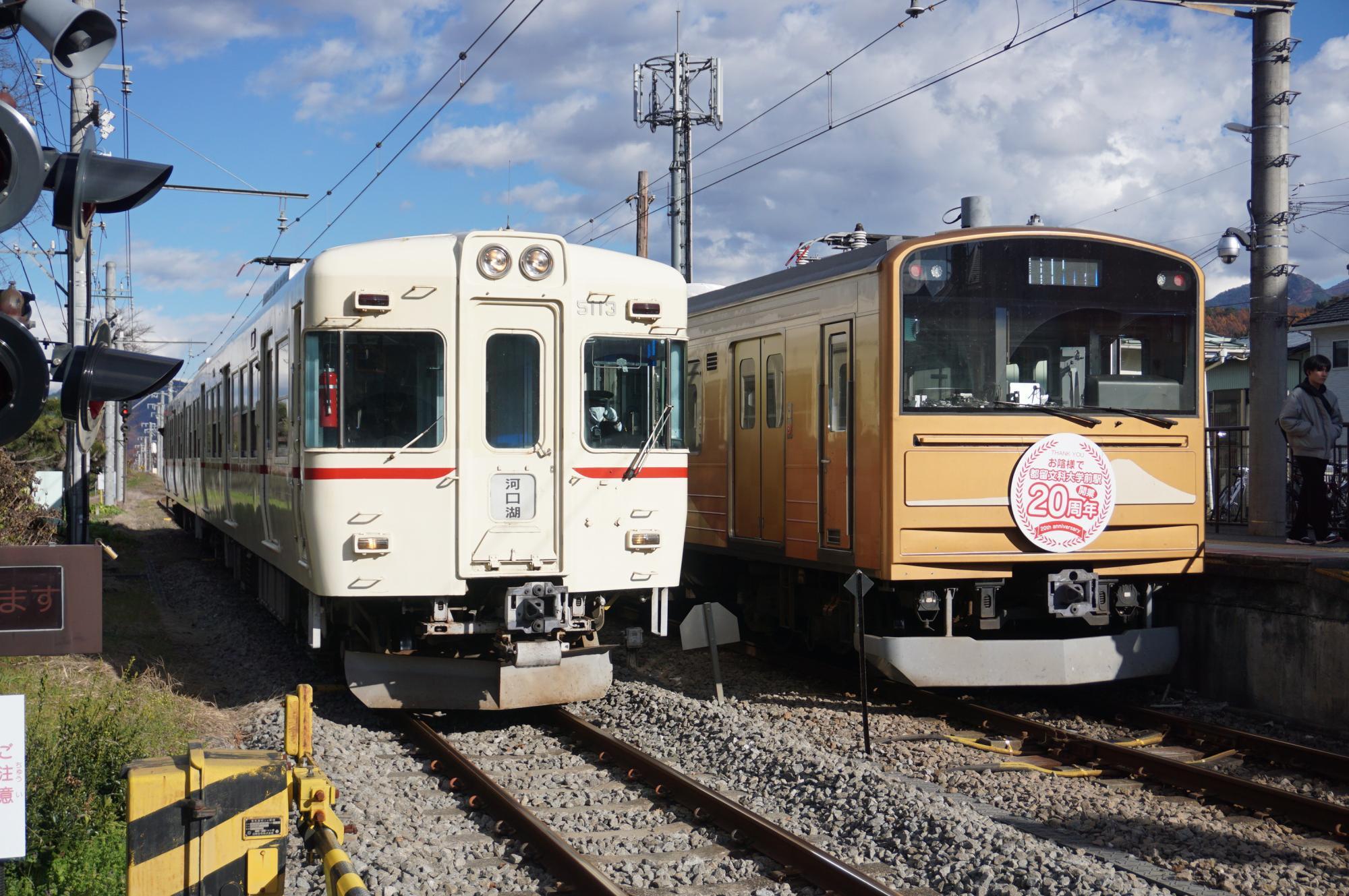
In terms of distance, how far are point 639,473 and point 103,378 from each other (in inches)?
193

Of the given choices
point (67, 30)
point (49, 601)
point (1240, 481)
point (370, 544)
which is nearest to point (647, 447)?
point (370, 544)

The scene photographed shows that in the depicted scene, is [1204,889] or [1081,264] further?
[1081,264]

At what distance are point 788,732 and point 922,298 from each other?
10.2 feet

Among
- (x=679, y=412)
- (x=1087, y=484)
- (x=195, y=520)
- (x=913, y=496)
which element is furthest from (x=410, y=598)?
(x=195, y=520)

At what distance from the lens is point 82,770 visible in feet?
22.9

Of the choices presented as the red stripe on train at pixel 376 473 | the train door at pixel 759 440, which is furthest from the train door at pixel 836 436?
the red stripe on train at pixel 376 473

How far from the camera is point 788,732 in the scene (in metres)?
8.99

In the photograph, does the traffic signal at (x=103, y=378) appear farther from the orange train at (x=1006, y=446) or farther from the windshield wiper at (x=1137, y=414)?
the windshield wiper at (x=1137, y=414)

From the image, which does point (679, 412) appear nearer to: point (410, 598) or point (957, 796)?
point (410, 598)

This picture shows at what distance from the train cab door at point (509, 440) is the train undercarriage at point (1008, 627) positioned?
8.38 ft

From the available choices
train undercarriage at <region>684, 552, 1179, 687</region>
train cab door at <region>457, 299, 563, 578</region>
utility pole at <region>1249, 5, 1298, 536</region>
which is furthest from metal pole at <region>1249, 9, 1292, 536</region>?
train cab door at <region>457, 299, 563, 578</region>

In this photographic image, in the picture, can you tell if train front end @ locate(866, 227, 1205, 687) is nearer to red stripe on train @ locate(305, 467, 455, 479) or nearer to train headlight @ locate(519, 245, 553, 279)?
train headlight @ locate(519, 245, 553, 279)

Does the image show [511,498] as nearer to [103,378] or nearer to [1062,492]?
[1062,492]

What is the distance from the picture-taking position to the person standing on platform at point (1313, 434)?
11414 mm
